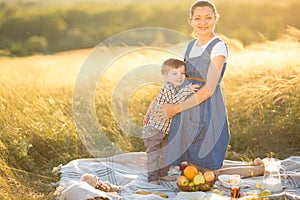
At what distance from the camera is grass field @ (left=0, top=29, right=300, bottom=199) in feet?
17.3

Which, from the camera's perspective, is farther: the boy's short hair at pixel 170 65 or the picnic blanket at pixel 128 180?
the boy's short hair at pixel 170 65

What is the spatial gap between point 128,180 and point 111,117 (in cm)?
155

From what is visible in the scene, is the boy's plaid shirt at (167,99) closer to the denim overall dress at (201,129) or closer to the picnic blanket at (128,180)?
the denim overall dress at (201,129)

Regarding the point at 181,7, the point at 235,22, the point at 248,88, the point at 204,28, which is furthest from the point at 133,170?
the point at 181,7

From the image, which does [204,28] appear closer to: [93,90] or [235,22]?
[93,90]

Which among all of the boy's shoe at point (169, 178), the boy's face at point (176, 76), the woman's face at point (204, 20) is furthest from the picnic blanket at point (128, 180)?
the woman's face at point (204, 20)

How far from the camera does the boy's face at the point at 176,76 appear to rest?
4.67 m

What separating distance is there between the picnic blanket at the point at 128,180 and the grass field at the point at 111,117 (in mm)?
240

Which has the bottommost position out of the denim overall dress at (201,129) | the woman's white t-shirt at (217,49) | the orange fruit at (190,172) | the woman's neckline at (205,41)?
the orange fruit at (190,172)

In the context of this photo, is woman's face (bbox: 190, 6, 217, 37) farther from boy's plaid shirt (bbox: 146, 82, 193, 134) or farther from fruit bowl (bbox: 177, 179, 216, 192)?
fruit bowl (bbox: 177, 179, 216, 192)

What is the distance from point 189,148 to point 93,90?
8.32 feet

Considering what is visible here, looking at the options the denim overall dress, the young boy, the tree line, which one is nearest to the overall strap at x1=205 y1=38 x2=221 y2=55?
the denim overall dress

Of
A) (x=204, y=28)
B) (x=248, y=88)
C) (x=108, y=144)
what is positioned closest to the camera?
(x=204, y=28)

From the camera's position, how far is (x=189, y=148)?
474 centimetres
